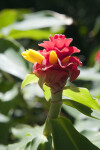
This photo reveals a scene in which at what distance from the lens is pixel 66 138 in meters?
0.67

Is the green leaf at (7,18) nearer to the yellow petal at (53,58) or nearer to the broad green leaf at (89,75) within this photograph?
the broad green leaf at (89,75)

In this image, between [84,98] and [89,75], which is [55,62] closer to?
[84,98]

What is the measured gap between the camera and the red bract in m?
0.62

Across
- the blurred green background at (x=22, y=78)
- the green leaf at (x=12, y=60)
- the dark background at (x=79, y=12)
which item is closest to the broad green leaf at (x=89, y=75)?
the blurred green background at (x=22, y=78)

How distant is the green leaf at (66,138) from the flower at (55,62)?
0.09 meters

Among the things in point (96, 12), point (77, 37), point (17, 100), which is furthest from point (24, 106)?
point (96, 12)

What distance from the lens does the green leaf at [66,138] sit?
65 centimetres

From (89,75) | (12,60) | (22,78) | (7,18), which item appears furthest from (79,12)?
(22,78)

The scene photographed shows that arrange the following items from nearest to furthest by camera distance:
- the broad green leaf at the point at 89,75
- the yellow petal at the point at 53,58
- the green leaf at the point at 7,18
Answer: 1. the yellow petal at the point at 53,58
2. the broad green leaf at the point at 89,75
3. the green leaf at the point at 7,18

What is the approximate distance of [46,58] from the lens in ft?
2.08

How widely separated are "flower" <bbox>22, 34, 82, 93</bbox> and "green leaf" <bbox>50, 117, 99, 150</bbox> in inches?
3.6

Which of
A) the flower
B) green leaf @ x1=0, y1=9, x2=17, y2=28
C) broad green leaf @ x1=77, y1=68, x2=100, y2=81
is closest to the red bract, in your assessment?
the flower

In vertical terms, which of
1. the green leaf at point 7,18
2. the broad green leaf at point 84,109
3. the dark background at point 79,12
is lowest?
the broad green leaf at point 84,109

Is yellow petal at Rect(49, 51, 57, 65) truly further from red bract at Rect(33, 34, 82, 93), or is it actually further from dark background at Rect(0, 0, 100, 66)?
dark background at Rect(0, 0, 100, 66)
